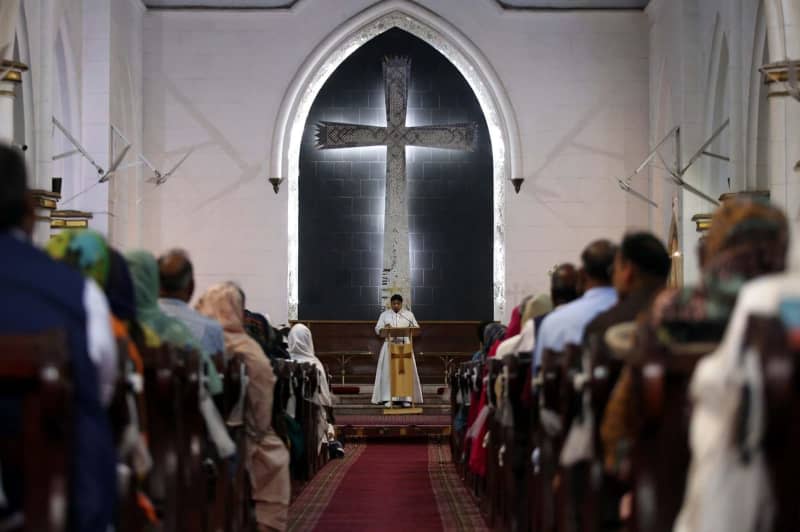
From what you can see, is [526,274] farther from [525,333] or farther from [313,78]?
[525,333]

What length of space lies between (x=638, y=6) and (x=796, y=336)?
17.6 metres

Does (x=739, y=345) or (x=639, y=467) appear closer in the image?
(x=739, y=345)

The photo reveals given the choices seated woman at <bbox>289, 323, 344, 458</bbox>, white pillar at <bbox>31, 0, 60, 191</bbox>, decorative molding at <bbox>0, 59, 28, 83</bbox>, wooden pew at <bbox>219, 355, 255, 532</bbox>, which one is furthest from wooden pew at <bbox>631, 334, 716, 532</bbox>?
white pillar at <bbox>31, 0, 60, 191</bbox>

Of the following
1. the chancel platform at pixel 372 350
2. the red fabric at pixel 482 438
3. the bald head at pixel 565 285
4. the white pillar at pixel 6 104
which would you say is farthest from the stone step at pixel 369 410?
the bald head at pixel 565 285

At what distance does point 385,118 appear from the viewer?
19.6 meters

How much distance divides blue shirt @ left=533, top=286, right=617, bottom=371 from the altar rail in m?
13.1

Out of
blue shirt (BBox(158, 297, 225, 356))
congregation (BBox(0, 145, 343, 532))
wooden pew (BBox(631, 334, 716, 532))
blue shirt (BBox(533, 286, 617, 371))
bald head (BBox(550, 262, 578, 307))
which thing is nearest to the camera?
congregation (BBox(0, 145, 343, 532))

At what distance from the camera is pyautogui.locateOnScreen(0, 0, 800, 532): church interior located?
9.65 feet

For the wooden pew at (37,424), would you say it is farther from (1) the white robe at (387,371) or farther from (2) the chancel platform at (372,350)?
(2) the chancel platform at (372,350)

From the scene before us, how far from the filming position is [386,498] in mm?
9109

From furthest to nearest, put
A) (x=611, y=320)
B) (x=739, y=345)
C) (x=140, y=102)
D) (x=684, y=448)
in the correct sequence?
1. (x=140, y=102)
2. (x=611, y=320)
3. (x=684, y=448)
4. (x=739, y=345)

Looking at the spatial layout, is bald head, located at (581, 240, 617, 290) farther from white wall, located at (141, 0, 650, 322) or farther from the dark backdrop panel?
the dark backdrop panel

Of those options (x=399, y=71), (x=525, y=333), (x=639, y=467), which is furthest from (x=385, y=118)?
(x=639, y=467)

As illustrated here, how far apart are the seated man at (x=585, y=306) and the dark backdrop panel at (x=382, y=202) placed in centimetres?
1384
